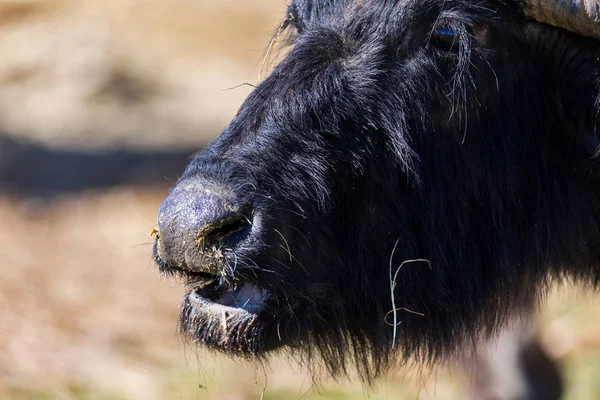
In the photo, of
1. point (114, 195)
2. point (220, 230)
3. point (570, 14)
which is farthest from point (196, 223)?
point (114, 195)

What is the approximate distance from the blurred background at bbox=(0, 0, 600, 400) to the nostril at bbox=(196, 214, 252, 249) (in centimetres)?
348

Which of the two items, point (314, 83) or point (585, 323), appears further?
point (585, 323)

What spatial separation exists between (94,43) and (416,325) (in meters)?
7.61

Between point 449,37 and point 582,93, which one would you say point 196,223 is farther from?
point 582,93

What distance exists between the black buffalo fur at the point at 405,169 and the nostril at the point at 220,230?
0.17 ft

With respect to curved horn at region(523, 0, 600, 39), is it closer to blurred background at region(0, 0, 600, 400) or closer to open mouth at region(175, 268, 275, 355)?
open mouth at region(175, 268, 275, 355)

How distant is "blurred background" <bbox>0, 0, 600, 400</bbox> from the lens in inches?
265

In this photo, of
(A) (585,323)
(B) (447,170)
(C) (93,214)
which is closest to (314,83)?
(B) (447,170)

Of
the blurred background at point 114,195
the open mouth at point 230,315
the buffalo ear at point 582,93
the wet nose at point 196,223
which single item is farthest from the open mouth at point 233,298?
the blurred background at point 114,195

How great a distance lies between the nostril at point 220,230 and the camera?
292cm

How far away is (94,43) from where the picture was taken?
10.3 m

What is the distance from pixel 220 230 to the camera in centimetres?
297

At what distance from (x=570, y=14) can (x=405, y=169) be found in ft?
2.85

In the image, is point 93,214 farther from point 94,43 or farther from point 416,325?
point 416,325
